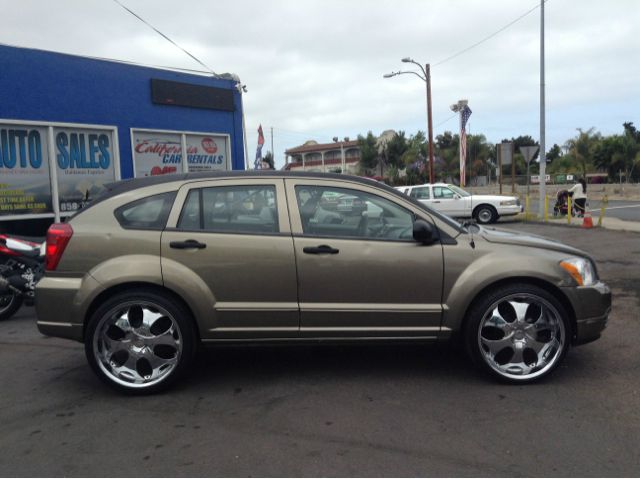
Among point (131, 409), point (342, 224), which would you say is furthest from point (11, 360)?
point (342, 224)

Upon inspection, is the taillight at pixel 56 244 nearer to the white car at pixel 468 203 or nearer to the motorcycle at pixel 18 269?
the motorcycle at pixel 18 269

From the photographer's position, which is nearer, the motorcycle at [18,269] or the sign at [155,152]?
the motorcycle at [18,269]

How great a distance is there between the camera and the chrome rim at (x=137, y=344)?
3990mm

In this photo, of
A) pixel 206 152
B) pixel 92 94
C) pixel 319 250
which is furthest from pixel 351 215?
pixel 206 152

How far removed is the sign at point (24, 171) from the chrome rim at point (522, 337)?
7.75 meters

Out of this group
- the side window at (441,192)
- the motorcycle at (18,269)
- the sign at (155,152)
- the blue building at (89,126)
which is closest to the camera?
the motorcycle at (18,269)

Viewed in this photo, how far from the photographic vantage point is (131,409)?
3818 mm

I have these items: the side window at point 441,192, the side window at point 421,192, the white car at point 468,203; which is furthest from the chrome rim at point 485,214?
the side window at point 421,192

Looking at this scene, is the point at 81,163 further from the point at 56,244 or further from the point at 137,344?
the point at 137,344

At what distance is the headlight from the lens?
4094 millimetres

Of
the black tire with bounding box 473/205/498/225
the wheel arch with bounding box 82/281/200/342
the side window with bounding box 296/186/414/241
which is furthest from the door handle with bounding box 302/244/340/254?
the black tire with bounding box 473/205/498/225

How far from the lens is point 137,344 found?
4.00m

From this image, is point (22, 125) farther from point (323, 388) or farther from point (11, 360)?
point (323, 388)

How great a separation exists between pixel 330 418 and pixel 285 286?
991 millimetres
